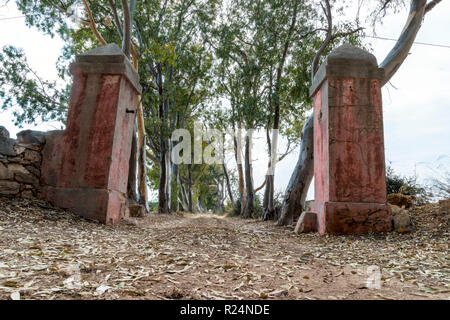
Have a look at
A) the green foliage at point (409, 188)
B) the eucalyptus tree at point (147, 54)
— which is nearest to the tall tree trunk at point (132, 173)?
the eucalyptus tree at point (147, 54)

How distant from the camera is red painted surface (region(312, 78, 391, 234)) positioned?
4516 millimetres

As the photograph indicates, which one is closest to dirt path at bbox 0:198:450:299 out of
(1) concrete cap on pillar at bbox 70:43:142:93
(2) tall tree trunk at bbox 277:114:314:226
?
(1) concrete cap on pillar at bbox 70:43:142:93

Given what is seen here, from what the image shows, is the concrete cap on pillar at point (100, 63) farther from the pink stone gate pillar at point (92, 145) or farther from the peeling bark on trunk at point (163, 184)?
the peeling bark on trunk at point (163, 184)

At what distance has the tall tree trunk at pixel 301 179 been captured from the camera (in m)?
6.73

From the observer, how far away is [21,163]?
15.1ft

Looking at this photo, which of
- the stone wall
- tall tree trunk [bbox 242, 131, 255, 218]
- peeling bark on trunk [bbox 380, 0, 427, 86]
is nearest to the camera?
the stone wall

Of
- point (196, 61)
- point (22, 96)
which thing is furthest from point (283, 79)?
point (22, 96)

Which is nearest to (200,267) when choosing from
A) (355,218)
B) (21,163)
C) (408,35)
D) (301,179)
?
(355,218)

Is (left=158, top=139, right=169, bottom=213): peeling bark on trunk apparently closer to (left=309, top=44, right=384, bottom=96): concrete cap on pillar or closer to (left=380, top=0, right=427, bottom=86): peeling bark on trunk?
(left=309, top=44, right=384, bottom=96): concrete cap on pillar

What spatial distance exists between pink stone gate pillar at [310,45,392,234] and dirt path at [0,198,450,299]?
61 centimetres

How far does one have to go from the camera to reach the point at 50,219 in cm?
412

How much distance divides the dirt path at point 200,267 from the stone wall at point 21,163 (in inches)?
24.7
